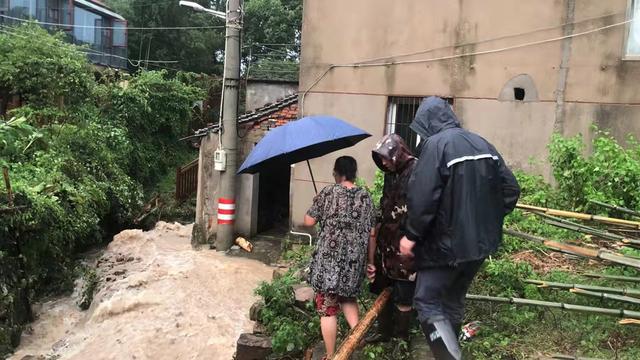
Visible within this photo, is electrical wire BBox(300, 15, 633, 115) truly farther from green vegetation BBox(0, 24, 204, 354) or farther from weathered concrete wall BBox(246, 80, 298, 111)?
weathered concrete wall BBox(246, 80, 298, 111)

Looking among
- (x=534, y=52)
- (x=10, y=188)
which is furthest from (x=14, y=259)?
(x=534, y=52)

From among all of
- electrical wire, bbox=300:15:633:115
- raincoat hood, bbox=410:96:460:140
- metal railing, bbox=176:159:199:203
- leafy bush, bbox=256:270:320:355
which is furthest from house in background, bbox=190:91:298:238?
raincoat hood, bbox=410:96:460:140

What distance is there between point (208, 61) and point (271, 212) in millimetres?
22603

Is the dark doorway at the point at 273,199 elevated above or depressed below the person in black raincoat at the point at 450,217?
below

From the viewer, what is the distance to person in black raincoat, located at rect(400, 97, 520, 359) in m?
2.82

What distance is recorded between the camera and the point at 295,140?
4.52 metres

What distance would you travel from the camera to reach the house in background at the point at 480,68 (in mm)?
8008

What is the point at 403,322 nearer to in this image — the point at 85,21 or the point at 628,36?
the point at 628,36

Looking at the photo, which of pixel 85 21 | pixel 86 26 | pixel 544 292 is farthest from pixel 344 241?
pixel 85 21

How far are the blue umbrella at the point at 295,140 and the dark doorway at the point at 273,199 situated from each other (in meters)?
7.19

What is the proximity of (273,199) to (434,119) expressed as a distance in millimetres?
10516

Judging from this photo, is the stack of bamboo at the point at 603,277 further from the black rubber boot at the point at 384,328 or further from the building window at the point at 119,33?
the building window at the point at 119,33

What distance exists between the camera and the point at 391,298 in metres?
3.89

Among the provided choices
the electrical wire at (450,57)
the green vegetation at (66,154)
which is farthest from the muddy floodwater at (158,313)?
the electrical wire at (450,57)
